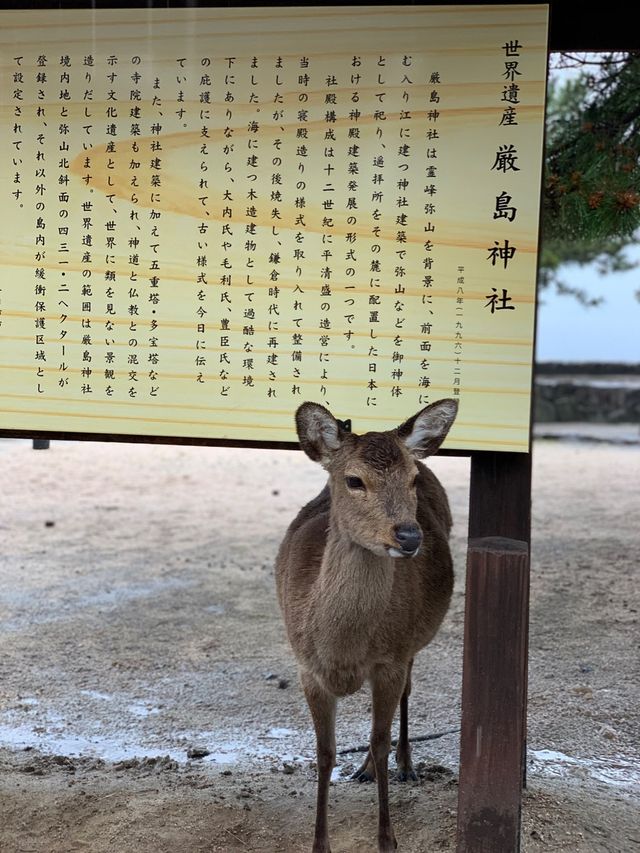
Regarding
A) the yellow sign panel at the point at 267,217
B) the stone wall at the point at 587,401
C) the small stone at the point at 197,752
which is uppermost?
the yellow sign panel at the point at 267,217

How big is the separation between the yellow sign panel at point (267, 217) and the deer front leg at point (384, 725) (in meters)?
0.86

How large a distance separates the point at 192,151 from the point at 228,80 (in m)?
0.27

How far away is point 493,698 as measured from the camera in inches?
111

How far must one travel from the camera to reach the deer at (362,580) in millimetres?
2869

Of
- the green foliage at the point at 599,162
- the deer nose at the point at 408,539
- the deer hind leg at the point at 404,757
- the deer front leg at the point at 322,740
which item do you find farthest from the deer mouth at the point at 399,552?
the green foliage at the point at 599,162

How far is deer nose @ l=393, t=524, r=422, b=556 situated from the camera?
8.86 ft

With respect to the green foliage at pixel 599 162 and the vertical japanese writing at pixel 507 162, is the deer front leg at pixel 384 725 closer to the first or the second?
the vertical japanese writing at pixel 507 162

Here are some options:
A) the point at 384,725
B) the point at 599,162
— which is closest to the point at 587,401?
the point at 599,162

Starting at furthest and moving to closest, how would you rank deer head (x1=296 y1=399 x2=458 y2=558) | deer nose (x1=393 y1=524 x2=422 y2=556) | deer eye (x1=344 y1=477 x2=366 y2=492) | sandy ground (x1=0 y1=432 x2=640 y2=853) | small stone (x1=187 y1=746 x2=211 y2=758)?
small stone (x1=187 y1=746 x2=211 y2=758) → sandy ground (x1=0 y1=432 x2=640 y2=853) → deer eye (x1=344 y1=477 x2=366 y2=492) → deer head (x1=296 y1=399 x2=458 y2=558) → deer nose (x1=393 y1=524 x2=422 y2=556)

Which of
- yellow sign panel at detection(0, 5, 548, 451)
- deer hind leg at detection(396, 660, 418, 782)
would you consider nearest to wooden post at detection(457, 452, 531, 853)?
yellow sign panel at detection(0, 5, 548, 451)

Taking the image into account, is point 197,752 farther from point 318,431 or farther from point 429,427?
point 429,427

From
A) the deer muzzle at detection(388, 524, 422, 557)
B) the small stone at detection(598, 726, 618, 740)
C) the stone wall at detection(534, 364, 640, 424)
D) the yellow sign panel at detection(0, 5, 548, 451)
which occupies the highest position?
the yellow sign panel at detection(0, 5, 548, 451)

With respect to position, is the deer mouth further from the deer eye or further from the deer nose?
the deer eye

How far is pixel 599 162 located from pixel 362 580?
2.61m
